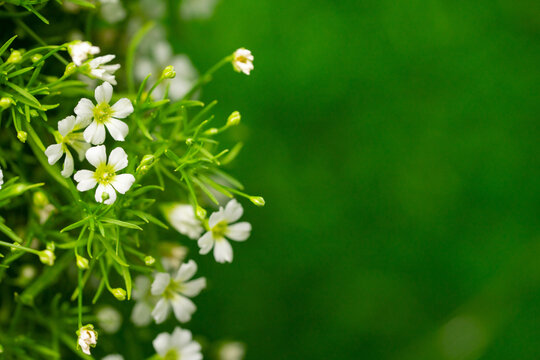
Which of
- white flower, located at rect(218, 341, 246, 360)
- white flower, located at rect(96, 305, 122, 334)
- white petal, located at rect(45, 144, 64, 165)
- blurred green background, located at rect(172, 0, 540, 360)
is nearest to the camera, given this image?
white petal, located at rect(45, 144, 64, 165)

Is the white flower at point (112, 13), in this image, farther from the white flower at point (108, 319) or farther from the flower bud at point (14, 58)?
the white flower at point (108, 319)

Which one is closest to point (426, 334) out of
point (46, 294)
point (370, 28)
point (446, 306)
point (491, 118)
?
point (446, 306)

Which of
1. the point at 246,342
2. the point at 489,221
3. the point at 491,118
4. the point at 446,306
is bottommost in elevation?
the point at 246,342

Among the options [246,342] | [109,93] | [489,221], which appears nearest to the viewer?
[109,93]

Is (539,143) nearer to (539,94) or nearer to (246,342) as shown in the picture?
(539,94)

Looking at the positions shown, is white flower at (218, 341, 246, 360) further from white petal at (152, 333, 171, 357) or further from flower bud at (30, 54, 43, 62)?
flower bud at (30, 54, 43, 62)

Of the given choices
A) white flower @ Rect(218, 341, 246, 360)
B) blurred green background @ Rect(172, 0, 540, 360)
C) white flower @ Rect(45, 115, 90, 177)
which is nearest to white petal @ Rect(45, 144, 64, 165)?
white flower @ Rect(45, 115, 90, 177)
